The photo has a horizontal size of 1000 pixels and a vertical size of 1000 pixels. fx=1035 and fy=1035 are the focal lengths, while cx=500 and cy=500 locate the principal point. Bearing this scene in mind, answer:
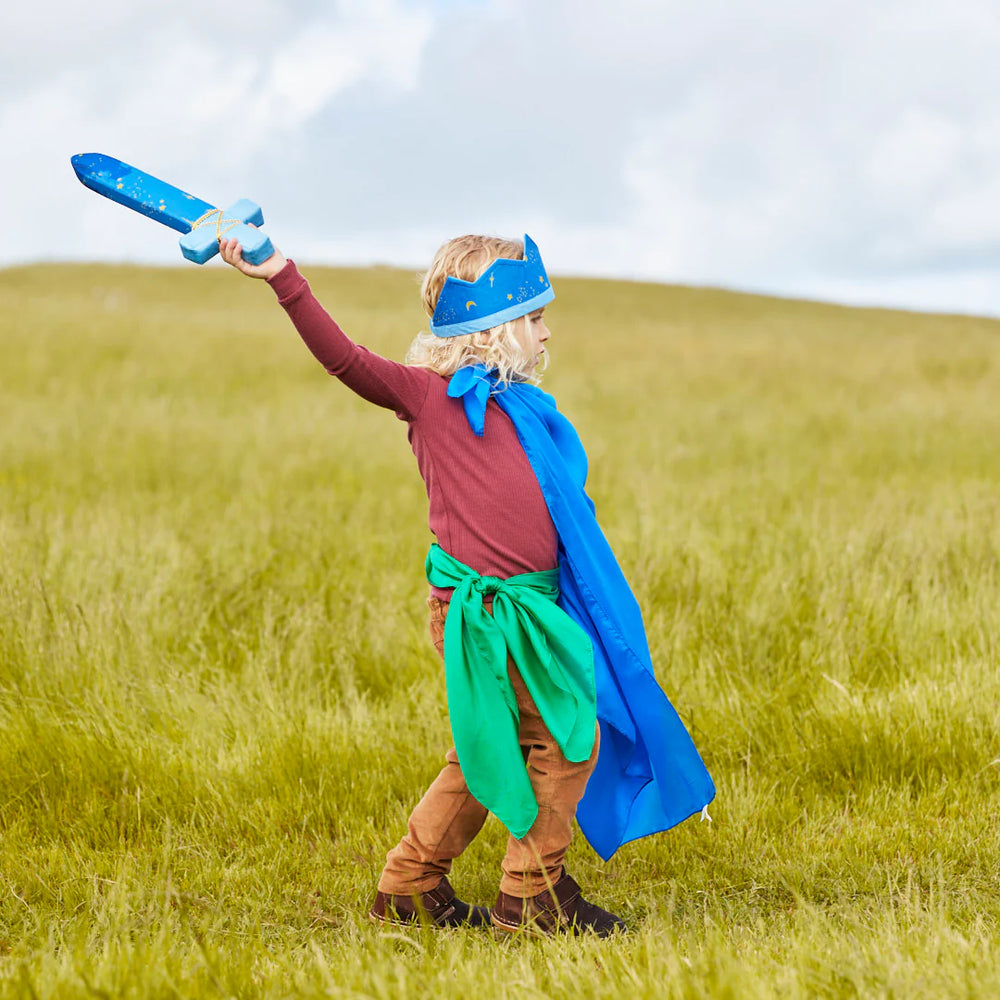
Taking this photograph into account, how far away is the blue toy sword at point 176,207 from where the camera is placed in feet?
8.77

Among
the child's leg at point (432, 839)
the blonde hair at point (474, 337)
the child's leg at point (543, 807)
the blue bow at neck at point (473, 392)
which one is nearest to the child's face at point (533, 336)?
the blonde hair at point (474, 337)

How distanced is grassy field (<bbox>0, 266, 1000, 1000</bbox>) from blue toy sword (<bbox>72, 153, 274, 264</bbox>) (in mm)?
1614

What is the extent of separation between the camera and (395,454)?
9047mm

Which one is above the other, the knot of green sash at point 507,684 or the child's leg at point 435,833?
the knot of green sash at point 507,684

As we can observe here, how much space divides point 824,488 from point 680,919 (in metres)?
5.67

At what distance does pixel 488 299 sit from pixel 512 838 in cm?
153

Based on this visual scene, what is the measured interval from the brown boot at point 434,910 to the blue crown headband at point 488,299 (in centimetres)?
163

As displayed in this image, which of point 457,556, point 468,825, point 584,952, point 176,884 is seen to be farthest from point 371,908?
point 457,556

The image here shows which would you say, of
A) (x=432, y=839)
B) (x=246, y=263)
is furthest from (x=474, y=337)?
(x=432, y=839)

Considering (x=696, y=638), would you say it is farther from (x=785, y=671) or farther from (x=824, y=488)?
(x=824, y=488)

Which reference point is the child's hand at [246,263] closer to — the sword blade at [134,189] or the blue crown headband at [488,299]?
the sword blade at [134,189]

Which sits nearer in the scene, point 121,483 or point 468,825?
point 468,825

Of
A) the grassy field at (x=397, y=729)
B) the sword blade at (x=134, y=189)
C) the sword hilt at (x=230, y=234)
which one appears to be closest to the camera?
the grassy field at (x=397, y=729)

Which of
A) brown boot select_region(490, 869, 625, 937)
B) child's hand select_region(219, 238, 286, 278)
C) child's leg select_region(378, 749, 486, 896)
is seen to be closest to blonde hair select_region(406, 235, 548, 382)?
child's hand select_region(219, 238, 286, 278)
